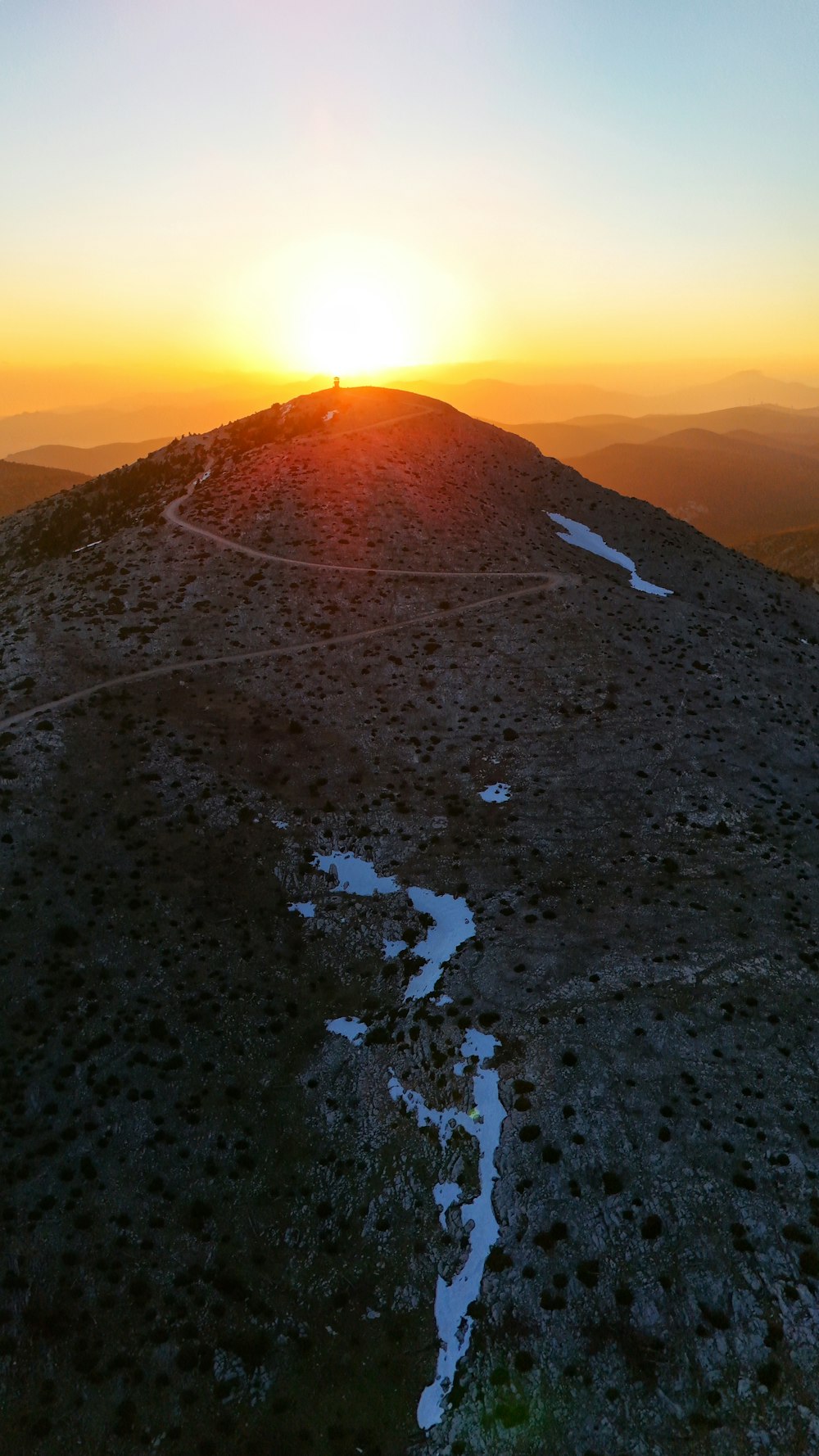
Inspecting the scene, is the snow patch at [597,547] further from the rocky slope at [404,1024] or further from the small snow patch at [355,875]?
the small snow patch at [355,875]

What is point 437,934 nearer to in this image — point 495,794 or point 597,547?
point 495,794

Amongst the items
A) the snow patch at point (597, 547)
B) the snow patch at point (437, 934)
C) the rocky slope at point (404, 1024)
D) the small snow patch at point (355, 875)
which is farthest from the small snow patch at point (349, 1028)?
the snow patch at point (597, 547)

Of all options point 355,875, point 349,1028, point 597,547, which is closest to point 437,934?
point 349,1028

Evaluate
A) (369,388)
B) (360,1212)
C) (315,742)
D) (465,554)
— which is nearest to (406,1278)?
(360,1212)

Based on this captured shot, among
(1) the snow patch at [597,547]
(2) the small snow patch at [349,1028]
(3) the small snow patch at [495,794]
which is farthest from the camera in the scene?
(1) the snow patch at [597,547]

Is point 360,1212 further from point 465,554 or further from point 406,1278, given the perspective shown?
point 465,554

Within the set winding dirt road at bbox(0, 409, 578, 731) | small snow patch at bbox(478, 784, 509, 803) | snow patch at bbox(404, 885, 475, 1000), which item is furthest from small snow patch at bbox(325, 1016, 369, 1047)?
winding dirt road at bbox(0, 409, 578, 731)

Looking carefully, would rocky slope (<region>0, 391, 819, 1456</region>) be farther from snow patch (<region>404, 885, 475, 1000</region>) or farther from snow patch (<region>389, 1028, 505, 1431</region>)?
snow patch (<region>404, 885, 475, 1000</region>)
